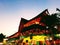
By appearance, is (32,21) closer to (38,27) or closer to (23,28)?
(38,27)

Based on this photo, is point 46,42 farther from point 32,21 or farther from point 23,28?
point 23,28

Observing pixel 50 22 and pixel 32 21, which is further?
pixel 32 21

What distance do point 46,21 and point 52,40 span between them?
120 inches

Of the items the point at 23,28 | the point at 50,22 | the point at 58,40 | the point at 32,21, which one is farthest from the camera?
the point at 23,28

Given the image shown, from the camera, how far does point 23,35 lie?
26.9 metres

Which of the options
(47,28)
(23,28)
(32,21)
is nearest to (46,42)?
(47,28)

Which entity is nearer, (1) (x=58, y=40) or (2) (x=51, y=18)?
(1) (x=58, y=40)

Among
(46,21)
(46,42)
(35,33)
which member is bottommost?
(46,42)

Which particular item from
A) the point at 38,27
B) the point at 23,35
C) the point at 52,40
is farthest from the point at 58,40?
the point at 23,35

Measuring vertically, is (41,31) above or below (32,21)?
below

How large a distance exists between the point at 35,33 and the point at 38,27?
1267 mm

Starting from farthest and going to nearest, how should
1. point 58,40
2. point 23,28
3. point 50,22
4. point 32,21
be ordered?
point 23,28, point 32,21, point 50,22, point 58,40

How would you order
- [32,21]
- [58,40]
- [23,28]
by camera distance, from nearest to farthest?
1. [58,40]
2. [32,21]
3. [23,28]

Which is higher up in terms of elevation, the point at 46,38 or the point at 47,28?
the point at 47,28
